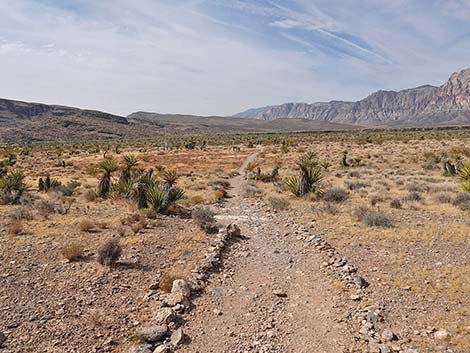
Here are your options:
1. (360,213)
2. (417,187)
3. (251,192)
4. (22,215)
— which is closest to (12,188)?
(22,215)

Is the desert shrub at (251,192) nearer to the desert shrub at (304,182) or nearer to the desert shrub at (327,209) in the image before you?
the desert shrub at (304,182)

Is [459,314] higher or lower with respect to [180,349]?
higher

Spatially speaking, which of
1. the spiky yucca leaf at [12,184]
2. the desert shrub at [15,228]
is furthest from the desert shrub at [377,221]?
the spiky yucca leaf at [12,184]

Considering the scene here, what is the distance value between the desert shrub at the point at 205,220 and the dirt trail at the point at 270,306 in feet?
5.31

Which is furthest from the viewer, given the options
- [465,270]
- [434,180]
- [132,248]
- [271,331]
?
[434,180]

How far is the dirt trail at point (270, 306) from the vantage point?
6.09 m

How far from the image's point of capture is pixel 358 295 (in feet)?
24.4

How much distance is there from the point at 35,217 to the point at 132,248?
4959mm

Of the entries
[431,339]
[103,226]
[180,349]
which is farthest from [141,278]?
[431,339]

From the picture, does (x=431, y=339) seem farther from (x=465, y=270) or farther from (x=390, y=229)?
(x=390, y=229)

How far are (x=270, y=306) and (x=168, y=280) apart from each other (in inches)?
90.2

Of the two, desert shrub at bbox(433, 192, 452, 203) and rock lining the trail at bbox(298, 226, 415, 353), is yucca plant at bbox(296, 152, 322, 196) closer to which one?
desert shrub at bbox(433, 192, 452, 203)

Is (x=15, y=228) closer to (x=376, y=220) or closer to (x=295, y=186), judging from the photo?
(x=376, y=220)

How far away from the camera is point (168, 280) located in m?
8.13
